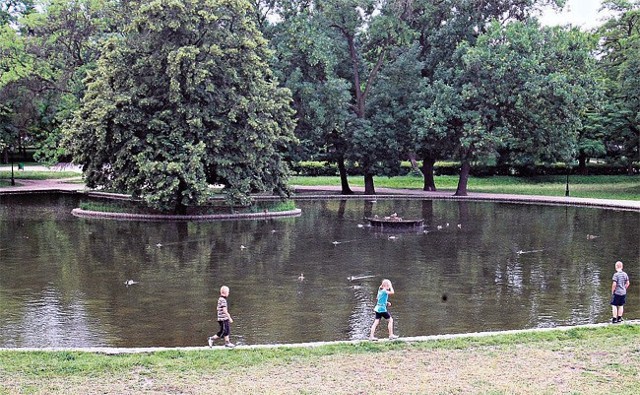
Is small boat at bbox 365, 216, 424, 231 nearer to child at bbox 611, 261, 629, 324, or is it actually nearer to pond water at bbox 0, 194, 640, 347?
pond water at bbox 0, 194, 640, 347

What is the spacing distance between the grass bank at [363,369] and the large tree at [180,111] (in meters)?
21.2

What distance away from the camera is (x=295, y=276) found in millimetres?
20500

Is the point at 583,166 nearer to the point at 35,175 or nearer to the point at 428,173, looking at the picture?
the point at 428,173

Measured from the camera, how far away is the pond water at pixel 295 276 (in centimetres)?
1505

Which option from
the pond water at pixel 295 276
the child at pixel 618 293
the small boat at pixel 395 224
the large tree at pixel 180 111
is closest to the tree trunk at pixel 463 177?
the pond water at pixel 295 276

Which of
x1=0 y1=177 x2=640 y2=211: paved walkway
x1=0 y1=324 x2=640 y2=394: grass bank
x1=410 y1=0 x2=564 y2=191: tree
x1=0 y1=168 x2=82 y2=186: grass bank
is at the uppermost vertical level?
x1=410 y1=0 x2=564 y2=191: tree

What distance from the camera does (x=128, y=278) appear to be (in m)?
20.3

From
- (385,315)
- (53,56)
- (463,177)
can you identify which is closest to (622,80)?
(463,177)

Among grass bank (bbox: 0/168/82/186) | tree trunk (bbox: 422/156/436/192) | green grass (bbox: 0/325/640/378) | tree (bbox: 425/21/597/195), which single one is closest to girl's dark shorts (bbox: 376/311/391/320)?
green grass (bbox: 0/325/640/378)

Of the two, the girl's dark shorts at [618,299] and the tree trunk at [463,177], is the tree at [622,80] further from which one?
the girl's dark shorts at [618,299]

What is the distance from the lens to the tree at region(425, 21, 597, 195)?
42.9 m

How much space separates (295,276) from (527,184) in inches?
1660

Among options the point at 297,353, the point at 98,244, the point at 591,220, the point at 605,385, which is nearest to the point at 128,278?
the point at 98,244

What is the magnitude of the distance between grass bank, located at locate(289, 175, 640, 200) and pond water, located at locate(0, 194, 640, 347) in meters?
15.6
